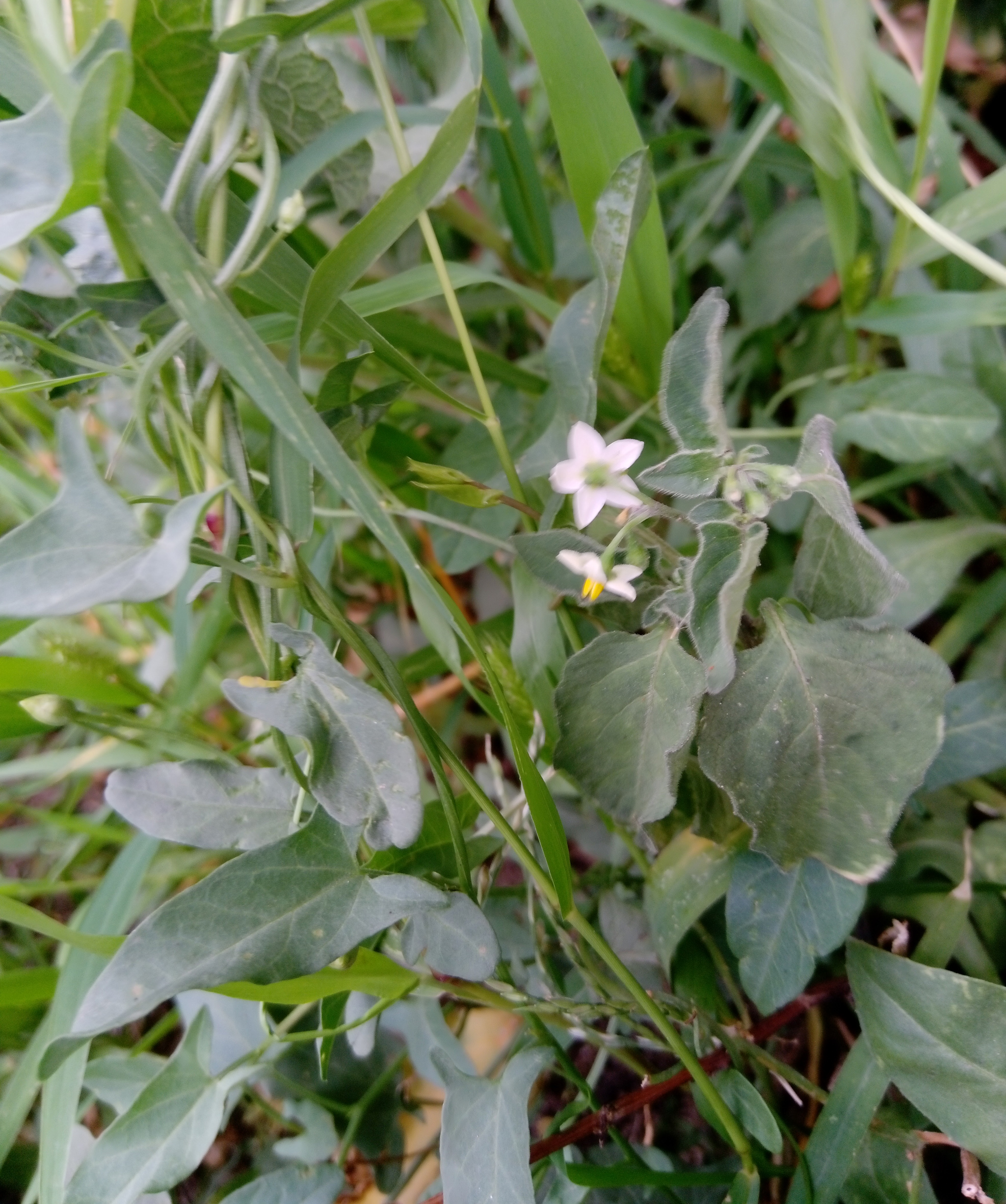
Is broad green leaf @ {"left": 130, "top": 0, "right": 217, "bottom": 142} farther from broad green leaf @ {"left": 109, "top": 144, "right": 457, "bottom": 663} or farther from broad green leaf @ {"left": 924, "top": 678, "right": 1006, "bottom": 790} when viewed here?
broad green leaf @ {"left": 924, "top": 678, "right": 1006, "bottom": 790}

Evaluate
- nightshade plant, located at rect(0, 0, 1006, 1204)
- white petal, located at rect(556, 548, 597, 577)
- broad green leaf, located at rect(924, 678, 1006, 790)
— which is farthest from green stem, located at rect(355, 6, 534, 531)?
broad green leaf, located at rect(924, 678, 1006, 790)

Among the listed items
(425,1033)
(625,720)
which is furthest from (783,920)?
(425,1033)

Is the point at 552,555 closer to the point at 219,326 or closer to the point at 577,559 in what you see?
the point at 577,559

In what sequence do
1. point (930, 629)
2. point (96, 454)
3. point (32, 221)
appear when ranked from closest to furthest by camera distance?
1. point (32, 221)
2. point (930, 629)
3. point (96, 454)

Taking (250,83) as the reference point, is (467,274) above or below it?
below

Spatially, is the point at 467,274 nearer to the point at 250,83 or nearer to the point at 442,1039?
the point at 250,83

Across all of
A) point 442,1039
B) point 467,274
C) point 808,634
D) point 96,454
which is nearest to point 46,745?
point 96,454

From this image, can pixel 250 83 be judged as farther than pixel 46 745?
No
